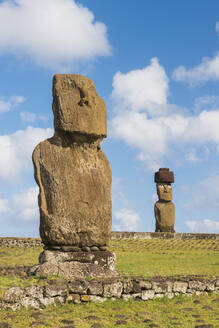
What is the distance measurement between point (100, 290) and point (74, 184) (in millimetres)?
2599

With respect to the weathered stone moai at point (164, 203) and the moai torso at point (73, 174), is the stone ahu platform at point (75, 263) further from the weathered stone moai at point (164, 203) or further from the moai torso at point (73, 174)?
the weathered stone moai at point (164, 203)

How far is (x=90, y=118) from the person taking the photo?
9.43 metres

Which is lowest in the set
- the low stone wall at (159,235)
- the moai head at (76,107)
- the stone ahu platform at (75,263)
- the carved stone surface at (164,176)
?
the stone ahu platform at (75,263)

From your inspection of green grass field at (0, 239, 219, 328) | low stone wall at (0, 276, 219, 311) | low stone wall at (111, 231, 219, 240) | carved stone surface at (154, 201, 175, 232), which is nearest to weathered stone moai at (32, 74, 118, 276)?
low stone wall at (0, 276, 219, 311)

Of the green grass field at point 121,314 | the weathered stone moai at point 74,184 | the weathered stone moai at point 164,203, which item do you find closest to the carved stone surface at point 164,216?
the weathered stone moai at point 164,203

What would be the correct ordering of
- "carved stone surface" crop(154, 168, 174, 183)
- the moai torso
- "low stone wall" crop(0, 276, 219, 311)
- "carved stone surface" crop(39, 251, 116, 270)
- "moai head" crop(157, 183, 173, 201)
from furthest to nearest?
"carved stone surface" crop(154, 168, 174, 183), "moai head" crop(157, 183, 173, 201), the moai torso, "carved stone surface" crop(39, 251, 116, 270), "low stone wall" crop(0, 276, 219, 311)

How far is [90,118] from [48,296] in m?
4.14

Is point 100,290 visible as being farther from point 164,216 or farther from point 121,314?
point 164,216

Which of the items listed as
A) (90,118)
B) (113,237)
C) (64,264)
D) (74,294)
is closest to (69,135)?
(90,118)

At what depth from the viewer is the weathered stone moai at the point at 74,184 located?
9086mm

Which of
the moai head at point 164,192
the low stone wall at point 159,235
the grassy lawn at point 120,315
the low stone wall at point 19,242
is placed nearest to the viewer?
the grassy lawn at point 120,315

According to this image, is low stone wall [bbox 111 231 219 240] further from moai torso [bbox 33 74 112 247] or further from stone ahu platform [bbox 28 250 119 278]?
moai torso [bbox 33 74 112 247]

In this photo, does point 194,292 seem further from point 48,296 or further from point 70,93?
point 70,93

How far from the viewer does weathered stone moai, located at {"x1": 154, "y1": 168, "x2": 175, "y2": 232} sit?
30391mm
